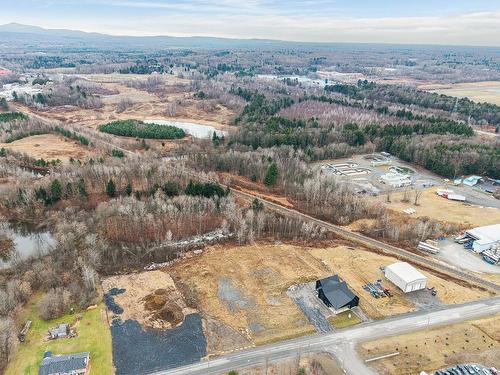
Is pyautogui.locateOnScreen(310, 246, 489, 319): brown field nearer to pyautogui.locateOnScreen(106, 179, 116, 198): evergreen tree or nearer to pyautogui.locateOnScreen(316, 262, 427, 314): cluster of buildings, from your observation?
pyautogui.locateOnScreen(316, 262, 427, 314): cluster of buildings

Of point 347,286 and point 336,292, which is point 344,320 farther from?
point 347,286

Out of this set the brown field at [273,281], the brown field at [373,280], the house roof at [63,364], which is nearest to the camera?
the house roof at [63,364]

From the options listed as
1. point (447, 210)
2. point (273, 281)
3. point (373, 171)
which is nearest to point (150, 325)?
point (273, 281)

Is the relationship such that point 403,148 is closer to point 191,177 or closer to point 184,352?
point 191,177

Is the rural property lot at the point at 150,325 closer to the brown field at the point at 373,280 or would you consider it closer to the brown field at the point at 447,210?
the brown field at the point at 373,280

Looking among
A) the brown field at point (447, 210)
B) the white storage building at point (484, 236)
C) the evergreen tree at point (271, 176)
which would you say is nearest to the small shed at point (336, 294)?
the white storage building at point (484, 236)

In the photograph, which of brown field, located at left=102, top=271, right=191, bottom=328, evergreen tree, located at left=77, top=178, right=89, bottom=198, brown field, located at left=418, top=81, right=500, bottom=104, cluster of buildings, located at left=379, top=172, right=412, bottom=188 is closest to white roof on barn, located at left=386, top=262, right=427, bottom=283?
brown field, located at left=102, top=271, right=191, bottom=328

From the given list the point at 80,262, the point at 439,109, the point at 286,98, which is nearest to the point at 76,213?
the point at 80,262
